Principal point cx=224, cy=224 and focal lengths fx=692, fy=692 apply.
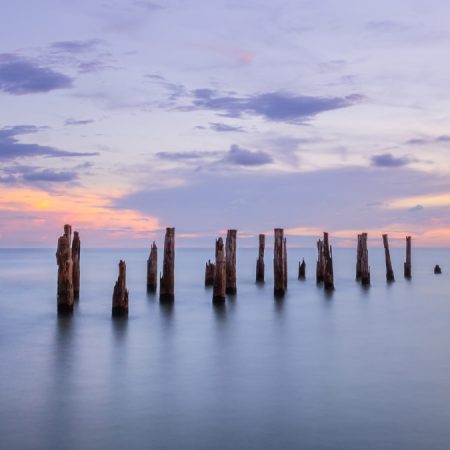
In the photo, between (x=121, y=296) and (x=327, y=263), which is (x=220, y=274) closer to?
(x=121, y=296)

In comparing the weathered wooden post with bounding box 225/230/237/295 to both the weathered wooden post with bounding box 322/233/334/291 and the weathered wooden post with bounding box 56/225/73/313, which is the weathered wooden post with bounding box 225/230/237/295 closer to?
the weathered wooden post with bounding box 322/233/334/291

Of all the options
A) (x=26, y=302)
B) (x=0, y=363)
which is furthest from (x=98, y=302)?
(x=0, y=363)

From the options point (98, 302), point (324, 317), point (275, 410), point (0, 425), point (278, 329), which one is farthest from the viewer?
point (98, 302)

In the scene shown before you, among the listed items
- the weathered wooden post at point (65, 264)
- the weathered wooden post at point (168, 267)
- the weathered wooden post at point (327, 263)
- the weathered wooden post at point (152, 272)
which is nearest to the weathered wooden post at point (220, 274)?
the weathered wooden post at point (168, 267)

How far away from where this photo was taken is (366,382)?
11906 millimetres

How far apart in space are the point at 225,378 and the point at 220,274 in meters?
8.73

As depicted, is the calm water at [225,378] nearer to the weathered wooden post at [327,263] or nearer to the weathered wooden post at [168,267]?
the weathered wooden post at [168,267]

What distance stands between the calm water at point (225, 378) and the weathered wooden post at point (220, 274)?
0.59 m

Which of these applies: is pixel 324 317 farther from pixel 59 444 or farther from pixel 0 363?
pixel 59 444

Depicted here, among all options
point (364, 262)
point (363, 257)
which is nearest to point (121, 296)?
point (363, 257)

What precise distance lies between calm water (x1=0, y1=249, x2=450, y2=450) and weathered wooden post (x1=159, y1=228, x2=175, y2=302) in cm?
59

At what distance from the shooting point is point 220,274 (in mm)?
20891

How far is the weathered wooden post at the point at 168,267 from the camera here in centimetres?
2123

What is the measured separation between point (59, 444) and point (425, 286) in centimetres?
3038
